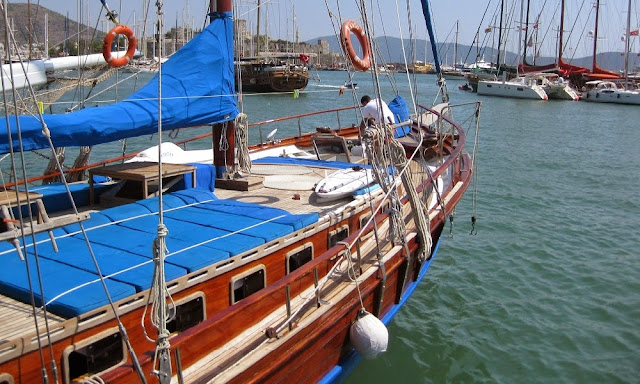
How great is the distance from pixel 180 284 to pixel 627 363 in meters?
7.23

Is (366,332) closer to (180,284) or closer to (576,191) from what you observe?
(180,284)

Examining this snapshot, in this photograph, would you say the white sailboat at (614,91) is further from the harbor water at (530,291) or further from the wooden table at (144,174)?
the wooden table at (144,174)

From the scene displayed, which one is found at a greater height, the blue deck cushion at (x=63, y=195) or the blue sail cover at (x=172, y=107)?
the blue sail cover at (x=172, y=107)

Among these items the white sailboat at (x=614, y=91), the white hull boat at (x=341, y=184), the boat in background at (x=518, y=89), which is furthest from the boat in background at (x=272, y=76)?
the white hull boat at (x=341, y=184)

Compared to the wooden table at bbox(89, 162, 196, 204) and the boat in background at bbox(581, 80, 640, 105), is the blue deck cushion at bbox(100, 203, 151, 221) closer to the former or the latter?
the wooden table at bbox(89, 162, 196, 204)

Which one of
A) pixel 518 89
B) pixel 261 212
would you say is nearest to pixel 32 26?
pixel 261 212

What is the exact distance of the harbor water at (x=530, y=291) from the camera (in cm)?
906

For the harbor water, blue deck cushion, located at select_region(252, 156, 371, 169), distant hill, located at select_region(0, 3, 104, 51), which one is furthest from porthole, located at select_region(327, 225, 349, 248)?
distant hill, located at select_region(0, 3, 104, 51)

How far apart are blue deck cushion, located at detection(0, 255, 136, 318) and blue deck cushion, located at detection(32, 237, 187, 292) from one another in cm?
9

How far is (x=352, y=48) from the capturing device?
8.18 metres

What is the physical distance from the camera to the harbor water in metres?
9.06

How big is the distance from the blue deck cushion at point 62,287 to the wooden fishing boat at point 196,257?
16mm

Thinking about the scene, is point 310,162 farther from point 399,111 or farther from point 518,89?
point 518,89

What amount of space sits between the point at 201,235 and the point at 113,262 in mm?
1074
